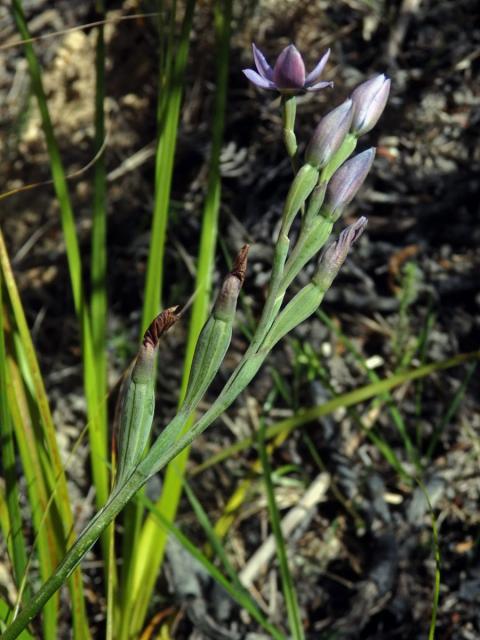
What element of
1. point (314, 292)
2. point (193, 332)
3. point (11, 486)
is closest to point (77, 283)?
point (193, 332)

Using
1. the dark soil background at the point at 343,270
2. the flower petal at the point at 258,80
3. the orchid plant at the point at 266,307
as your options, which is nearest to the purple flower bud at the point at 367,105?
the orchid plant at the point at 266,307

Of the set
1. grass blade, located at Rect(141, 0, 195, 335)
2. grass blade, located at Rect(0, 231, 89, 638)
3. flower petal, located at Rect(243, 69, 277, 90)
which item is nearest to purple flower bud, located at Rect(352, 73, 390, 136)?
flower petal, located at Rect(243, 69, 277, 90)

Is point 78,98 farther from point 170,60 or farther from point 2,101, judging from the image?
point 170,60

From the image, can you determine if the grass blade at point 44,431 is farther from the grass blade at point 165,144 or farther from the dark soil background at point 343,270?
the dark soil background at point 343,270

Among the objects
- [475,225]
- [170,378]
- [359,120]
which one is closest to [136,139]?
[170,378]

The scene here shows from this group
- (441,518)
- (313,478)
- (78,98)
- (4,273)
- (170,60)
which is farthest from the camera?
(78,98)

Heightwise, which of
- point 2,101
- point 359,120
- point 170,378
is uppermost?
point 359,120
